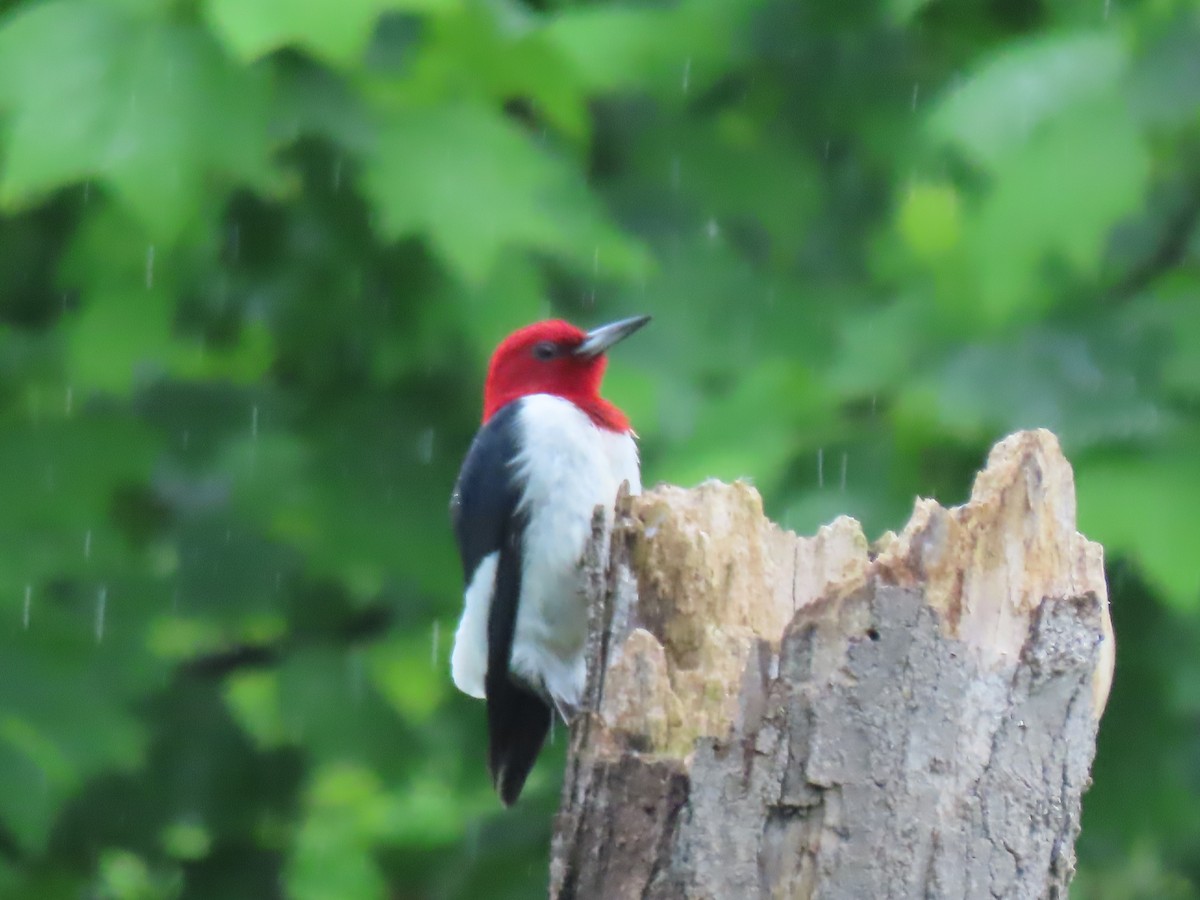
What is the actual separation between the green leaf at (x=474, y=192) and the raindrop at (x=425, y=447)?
970 millimetres

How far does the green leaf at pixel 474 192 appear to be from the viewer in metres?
3.91

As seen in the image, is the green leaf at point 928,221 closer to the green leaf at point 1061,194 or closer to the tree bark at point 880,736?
the green leaf at point 1061,194

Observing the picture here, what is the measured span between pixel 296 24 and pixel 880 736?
5.95ft

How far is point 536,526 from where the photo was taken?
4316mm

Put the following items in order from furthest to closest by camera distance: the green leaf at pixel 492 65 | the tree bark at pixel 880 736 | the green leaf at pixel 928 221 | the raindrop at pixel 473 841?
the raindrop at pixel 473 841
the green leaf at pixel 928 221
the green leaf at pixel 492 65
the tree bark at pixel 880 736

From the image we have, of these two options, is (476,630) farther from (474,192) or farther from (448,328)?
(474,192)

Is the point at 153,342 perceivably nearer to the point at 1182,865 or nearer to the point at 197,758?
the point at 197,758

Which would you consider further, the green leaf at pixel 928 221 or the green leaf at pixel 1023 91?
the green leaf at pixel 928 221

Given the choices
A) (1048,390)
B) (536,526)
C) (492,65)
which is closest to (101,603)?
(536,526)

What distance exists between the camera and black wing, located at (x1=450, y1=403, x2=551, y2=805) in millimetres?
4316

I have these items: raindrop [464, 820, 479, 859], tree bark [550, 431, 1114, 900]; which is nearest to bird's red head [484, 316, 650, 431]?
raindrop [464, 820, 479, 859]

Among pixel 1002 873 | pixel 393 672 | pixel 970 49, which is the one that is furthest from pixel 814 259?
pixel 1002 873

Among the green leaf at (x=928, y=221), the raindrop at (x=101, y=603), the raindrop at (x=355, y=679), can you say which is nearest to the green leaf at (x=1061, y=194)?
the green leaf at (x=928, y=221)

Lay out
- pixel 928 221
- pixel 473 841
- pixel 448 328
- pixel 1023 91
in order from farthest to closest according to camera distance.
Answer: pixel 473 841 < pixel 928 221 < pixel 448 328 < pixel 1023 91
